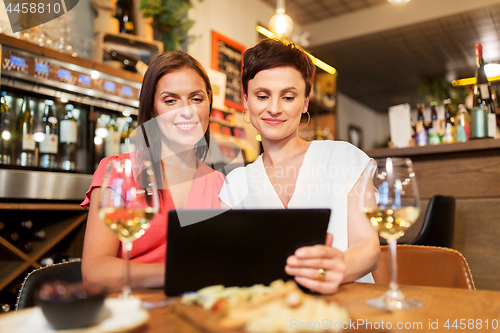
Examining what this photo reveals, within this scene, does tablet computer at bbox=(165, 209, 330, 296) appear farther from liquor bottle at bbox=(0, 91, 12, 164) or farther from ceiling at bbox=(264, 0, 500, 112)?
ceiling at bbox=(264, 0, 500, 112)

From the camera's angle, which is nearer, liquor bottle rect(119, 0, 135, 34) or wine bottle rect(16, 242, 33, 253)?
wine bottle rect(16, 242, 33, 253)

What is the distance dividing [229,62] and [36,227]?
2483 mm

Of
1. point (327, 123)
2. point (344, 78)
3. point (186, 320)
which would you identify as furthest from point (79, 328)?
point (344, 78)

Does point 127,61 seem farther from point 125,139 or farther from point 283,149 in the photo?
point 283,149

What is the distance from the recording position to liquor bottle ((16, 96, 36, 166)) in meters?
2.01

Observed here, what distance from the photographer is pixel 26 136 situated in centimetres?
201

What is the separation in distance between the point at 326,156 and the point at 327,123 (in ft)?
13.9

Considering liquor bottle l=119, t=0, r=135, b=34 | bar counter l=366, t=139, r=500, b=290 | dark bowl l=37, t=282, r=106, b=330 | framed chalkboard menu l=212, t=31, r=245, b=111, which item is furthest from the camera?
framed chalkboard menu l=212, t=31, r=245, b=111

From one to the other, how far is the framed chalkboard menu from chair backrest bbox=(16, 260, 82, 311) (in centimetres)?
306

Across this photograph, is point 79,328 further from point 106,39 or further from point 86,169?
point 106,39

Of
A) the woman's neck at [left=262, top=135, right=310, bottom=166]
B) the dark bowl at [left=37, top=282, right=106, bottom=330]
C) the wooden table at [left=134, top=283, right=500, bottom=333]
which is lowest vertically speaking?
the wooden table at [left=134, top=283, right=500, bottom=333]

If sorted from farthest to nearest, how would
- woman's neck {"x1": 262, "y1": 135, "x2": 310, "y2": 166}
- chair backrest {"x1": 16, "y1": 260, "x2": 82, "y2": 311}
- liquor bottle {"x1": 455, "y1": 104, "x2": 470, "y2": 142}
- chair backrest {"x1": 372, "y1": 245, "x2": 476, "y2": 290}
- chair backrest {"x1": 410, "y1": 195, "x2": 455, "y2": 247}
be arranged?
liquor bottle {"x1": 455, "y1": 104, "x2": 470, "y2": 142} < chair backrest {"x1": 410, "y1": 195, "x2": 455, "y2": 247} < woman's neck {"x1": 262, "y1": 135, "x2": 310, "y2": 166} < chair backrest {"x1": 372, "y1": 245, "x2": 476, "y2": 290} < chair backrest {"x1": 16, "y1": 260, "x2": 82, "y2": 311}

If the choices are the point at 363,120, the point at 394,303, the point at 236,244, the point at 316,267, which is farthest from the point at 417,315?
the point at 363,120

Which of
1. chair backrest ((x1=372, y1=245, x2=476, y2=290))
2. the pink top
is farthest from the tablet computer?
chair backrest ((x1=372, y1=245, x2=476, y2=290))
